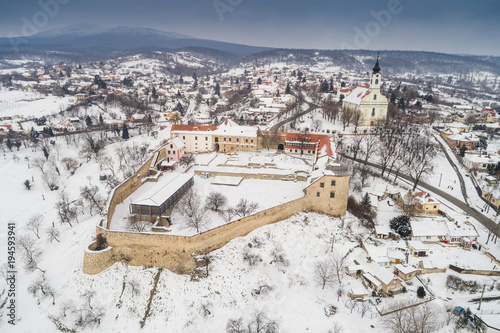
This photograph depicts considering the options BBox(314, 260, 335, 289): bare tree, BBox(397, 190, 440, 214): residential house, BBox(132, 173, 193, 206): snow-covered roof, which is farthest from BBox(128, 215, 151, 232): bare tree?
BBox(397, 190, 440, 214): residential house

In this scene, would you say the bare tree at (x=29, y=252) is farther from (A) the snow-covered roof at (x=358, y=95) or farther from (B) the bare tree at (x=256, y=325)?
(A) the snow-covered roof at (x=358, y=95)

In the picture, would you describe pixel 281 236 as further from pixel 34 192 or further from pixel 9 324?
pixel 34 192

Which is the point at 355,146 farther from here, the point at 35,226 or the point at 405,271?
the point at 35,226

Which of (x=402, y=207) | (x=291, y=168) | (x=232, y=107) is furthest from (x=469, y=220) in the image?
(x=232, y=107)

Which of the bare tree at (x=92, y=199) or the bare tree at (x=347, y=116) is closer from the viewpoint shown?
the bare tree at (x=92, y=199)

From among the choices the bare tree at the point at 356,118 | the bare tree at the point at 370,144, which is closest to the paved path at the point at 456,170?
the bare tree at the point at 370,144

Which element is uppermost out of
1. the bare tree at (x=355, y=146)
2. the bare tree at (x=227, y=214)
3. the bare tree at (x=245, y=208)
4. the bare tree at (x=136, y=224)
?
the bare tree at (x=355, y=146)

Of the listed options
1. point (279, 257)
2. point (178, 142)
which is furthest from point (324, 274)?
point (178, 142)
